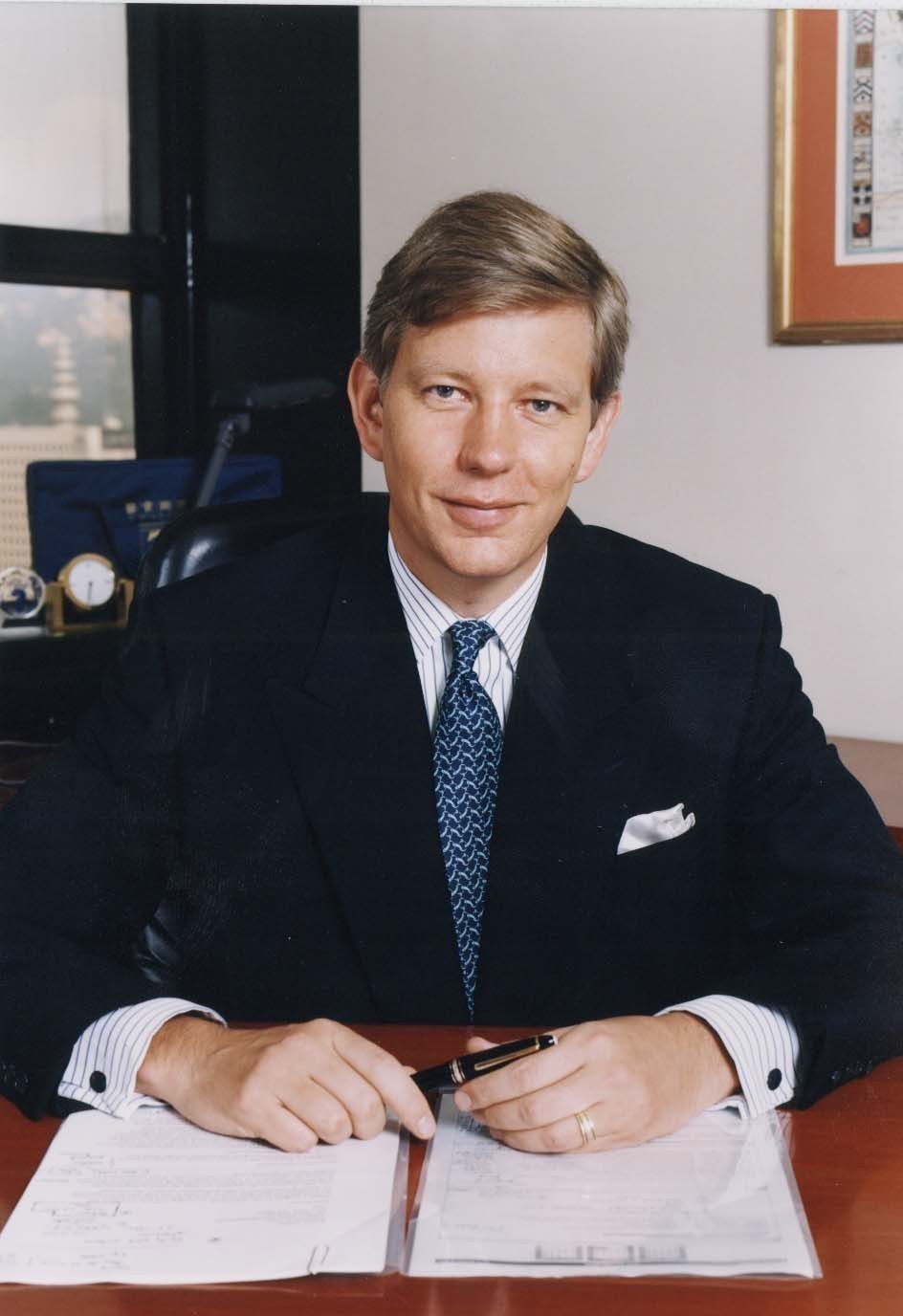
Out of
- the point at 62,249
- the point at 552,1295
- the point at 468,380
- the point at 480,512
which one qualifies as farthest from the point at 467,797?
the point at 62,249

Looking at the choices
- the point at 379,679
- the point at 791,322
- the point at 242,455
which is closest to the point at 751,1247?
the point at 379,679

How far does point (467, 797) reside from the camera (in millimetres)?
1488

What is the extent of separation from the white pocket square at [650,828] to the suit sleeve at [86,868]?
517 millimetres

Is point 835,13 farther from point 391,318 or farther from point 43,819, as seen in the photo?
point 43,819

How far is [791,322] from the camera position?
2104 millimetres

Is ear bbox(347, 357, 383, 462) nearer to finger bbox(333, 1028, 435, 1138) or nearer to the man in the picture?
the man

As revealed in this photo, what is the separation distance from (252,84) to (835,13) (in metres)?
1.44

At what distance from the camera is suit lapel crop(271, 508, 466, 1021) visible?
145 cm

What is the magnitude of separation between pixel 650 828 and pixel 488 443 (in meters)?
0.47

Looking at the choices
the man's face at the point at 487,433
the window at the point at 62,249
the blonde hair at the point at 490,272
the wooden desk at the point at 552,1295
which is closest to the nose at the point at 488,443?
the man's face at the point at 487,433

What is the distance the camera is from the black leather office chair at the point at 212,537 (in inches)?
67.2

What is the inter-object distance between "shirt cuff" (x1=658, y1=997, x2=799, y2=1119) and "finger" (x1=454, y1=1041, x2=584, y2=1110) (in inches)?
6.1

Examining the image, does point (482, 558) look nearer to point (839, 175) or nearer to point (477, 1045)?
point (477, 1045)

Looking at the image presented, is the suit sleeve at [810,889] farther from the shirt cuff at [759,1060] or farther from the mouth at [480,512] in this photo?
the mouth at [480,512]
